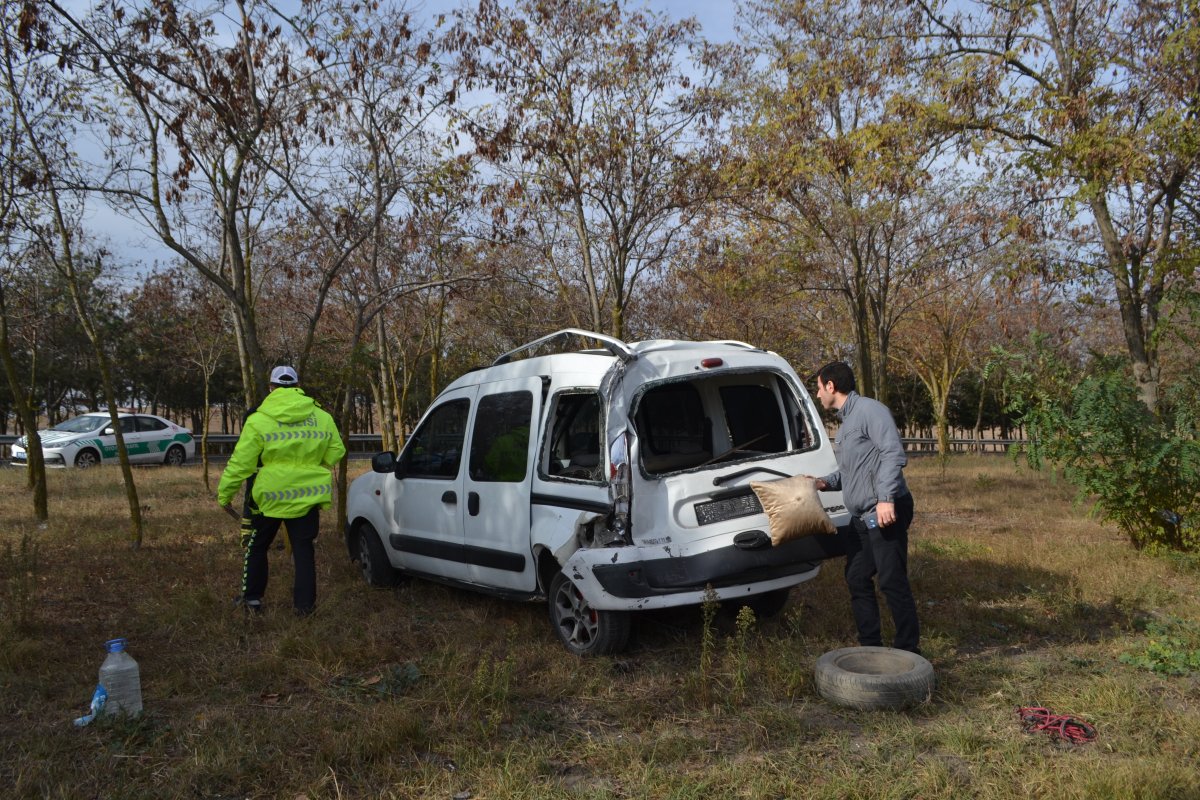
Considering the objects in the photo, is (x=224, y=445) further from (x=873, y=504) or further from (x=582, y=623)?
(x=873, y=504)

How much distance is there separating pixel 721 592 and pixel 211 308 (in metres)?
13.1

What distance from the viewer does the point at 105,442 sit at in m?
22.9

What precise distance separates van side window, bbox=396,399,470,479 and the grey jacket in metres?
2.85

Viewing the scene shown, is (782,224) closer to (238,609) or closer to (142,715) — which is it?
(238,609)

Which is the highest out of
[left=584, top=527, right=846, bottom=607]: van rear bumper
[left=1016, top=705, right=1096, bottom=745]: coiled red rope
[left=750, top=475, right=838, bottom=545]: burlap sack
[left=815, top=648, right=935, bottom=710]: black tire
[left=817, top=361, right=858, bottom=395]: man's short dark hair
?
[left=817, top=361, right=858, bottom=395]: man's short dark hair

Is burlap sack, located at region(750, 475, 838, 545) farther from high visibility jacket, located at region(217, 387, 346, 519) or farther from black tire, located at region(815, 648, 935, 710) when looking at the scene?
high visibility jacket, located at region(217, 387, 346, 519)

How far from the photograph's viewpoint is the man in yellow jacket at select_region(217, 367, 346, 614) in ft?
21.0

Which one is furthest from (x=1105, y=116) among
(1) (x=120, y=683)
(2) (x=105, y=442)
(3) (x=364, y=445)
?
(3) (x=364, y=445)

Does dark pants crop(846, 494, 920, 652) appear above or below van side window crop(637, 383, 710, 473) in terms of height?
below

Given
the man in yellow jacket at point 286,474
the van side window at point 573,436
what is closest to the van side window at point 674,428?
the van side window at point 573,436

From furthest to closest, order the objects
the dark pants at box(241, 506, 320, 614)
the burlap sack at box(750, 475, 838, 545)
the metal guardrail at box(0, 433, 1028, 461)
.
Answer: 1. the metal guardrail at box(0, 433, 1028, 461)
2. the dark pants at box(241, 506, 320, 614)
3. the burlap sack at box(750, 475, 838, 545)

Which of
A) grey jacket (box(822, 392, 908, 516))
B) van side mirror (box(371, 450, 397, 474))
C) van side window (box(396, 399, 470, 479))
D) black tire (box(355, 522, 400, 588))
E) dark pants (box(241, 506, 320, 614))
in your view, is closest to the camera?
grey jacket (box(822, 392, 908, 516))

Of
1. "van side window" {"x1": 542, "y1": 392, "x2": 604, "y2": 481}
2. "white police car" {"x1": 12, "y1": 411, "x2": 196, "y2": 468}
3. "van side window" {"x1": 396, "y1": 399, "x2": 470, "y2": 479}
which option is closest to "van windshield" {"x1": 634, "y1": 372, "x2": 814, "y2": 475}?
"van side window" {"x1": 542, "y1": 392, "x2": 604, "y2": 481}

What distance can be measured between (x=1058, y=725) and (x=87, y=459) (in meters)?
23.5
